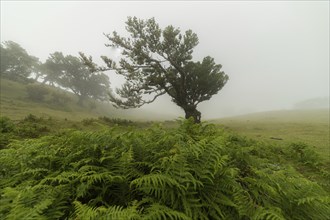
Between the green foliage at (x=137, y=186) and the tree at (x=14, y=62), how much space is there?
5074cm

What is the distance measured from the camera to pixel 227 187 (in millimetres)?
3891

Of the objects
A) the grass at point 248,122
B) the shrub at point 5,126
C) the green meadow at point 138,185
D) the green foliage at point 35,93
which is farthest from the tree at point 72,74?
the green meadow at point 138,185

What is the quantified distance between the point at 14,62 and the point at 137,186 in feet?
184

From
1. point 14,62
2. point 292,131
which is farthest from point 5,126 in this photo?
point 14,62

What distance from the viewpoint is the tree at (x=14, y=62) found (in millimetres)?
47875

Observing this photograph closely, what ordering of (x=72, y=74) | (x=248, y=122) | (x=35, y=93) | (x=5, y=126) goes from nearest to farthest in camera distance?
(x=5, y=126) → (x=248, y=122) → (x=35, y=93) → (x=72, y=74)

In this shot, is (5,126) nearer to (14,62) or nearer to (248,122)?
(248,122)

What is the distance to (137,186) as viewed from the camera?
3.82 meters

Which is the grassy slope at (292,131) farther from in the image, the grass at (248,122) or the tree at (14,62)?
the tree at (14,62)

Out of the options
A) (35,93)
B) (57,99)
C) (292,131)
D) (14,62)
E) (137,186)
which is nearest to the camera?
(137,186)

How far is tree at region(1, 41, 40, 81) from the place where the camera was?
4788 cm

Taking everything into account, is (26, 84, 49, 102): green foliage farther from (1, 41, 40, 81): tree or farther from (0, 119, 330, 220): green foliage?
(0, 119, 330, 220): green foliage

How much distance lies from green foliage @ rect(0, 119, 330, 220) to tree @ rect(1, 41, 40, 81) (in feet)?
166

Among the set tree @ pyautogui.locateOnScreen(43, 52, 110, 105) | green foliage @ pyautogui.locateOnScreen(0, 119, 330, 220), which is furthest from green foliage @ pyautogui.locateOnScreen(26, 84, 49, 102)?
green foliage @ pyautogui.locateOnScreen(0, 119, 330, 220)
